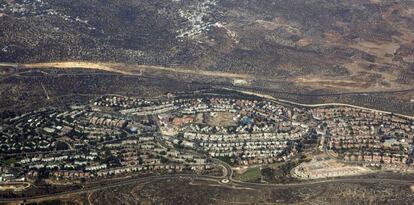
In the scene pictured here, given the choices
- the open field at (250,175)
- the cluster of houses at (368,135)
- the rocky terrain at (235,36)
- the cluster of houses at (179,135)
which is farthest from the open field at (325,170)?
the rocky terrain at (235,36)

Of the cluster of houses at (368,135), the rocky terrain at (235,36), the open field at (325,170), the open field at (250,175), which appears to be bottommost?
the open field at (250,175)

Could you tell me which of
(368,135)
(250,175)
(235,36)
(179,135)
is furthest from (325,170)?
(235,36)

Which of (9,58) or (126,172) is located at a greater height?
(9,58)

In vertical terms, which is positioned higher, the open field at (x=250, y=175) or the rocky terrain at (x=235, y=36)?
the rocky terrain at (x=235, y=36)

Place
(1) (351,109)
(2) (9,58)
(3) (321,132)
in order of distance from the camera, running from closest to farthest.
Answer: (3) (321,132), (1) (351,109), (2) (9,58)

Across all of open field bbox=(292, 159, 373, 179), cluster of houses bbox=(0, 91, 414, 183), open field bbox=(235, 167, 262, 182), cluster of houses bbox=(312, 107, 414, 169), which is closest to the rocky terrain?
cluster of houses bbox=(312, 107, 414, 169)

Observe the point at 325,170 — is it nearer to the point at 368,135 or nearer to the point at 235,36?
the point at 368,135

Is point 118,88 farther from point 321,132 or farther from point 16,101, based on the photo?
point 321,132

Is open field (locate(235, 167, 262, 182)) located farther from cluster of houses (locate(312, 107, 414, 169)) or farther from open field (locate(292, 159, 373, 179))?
cluster of houses (locate(312, 107, 414, 169))

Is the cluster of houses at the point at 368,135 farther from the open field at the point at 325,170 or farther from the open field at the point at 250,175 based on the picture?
the open field at the point at 250,175

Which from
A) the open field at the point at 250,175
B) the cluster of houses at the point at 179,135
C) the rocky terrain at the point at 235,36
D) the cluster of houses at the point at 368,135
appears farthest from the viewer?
the rocky terrain at the point at 235,36

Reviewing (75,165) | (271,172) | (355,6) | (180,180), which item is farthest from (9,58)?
(355,6)
